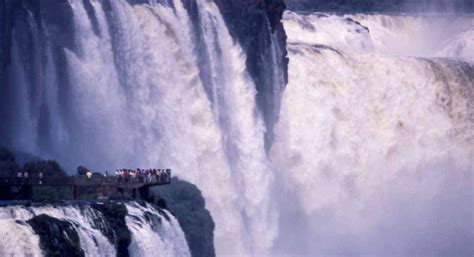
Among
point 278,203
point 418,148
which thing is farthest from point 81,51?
point 418,148

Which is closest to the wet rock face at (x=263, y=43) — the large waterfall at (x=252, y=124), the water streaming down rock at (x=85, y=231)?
the large waterfall at (x=252, y=124)

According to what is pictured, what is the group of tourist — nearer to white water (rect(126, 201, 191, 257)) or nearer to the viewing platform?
the viewing platform

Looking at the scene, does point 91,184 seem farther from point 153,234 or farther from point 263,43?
point 263,43

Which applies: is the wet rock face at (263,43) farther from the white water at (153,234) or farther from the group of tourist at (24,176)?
the group of tourist at (24,176)

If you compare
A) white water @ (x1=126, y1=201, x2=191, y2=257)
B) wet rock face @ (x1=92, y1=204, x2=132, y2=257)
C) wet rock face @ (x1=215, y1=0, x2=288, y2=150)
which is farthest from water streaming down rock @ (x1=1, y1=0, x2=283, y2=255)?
wet rock face @ (x1=92, y1=204, x2=132, y2=257)

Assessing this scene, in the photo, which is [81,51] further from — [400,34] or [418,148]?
[400,34]

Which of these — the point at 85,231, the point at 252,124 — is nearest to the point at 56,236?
the point at 85,231
